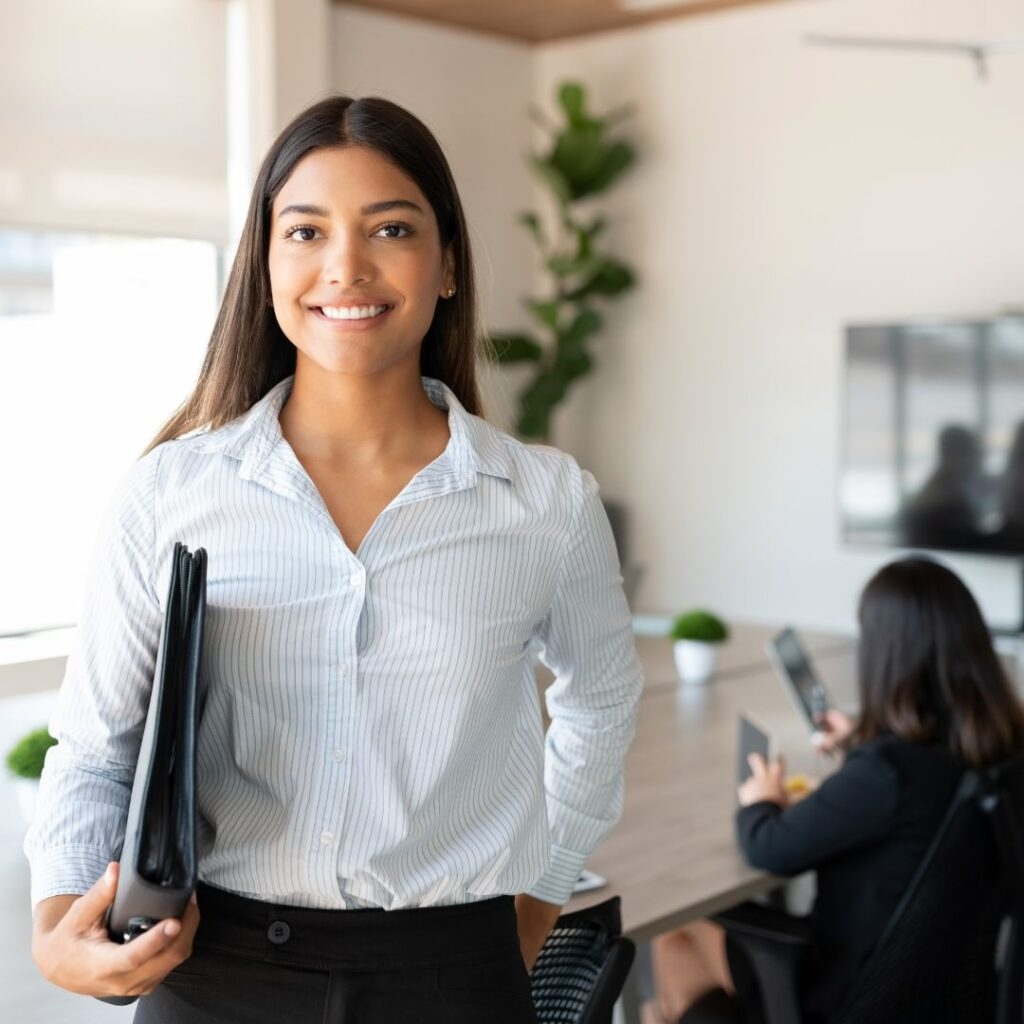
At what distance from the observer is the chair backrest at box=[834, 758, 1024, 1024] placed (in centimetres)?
196

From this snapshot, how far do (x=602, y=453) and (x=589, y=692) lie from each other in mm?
4963

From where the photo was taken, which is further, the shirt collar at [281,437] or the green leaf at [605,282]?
the green leaf at [605,282]

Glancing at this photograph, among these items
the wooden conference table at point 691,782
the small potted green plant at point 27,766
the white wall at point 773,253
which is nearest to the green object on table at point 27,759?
the small potted green plant at point 27,766

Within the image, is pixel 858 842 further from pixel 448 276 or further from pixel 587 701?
pixel 448 276

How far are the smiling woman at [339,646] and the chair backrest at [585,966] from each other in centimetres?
42

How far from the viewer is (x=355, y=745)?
1.17 m

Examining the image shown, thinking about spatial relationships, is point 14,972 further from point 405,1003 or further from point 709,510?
point 709,510

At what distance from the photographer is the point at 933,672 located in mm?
2262

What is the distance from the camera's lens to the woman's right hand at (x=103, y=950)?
3.28 ft

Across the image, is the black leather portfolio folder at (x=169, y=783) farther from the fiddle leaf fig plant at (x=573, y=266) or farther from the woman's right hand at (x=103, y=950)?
the fiddle leaf fig plant at (x=573, y=266)

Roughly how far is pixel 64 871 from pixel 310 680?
0.23 m

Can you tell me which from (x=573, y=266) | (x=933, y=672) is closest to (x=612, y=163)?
(x=573, y=266)

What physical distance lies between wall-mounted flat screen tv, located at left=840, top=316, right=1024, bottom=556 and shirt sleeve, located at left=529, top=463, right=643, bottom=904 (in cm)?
368

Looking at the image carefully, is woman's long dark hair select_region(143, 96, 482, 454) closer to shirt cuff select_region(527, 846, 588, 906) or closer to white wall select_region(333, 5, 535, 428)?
shirt cuff select_region(527, 846, 588, 906)
